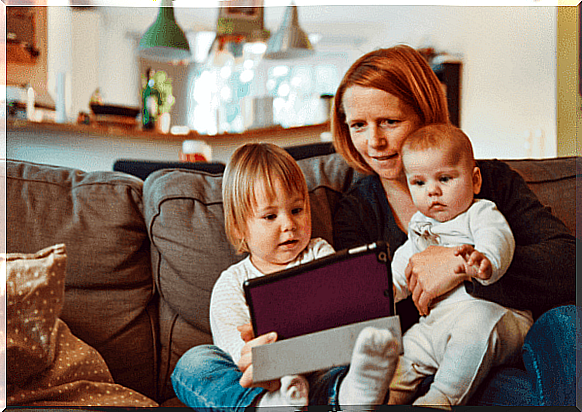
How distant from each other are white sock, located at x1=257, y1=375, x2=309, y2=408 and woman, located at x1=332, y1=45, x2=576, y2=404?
0.25 meters

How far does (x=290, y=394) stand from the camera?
0.91 m

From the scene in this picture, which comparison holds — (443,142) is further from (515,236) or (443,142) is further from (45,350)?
(45,350)

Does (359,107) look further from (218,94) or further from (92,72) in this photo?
(92,72)

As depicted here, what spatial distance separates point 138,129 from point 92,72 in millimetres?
613

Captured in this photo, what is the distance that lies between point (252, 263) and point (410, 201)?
1.18 ft

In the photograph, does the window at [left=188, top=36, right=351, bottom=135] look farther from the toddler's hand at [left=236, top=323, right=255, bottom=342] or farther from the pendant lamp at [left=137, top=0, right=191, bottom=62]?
the toddler's hand at [left=236, top=323, right=255, bottom=342]

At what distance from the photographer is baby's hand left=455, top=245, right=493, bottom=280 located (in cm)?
97

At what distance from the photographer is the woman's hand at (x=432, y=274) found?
979 millimetres

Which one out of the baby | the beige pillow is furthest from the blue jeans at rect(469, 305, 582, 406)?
the beige pillow

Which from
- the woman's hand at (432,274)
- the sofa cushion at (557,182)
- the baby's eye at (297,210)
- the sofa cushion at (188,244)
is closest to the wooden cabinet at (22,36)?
the sofa cushion at (188,244)

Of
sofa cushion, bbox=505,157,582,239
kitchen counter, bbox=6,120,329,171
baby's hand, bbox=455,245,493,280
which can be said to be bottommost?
baby's hand, bbox=455,245,493,280

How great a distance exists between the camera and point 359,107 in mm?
1071

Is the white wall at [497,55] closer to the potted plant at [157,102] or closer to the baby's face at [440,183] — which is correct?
the baby's face at [440,183]

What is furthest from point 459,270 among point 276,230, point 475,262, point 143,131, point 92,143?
point 92,143
